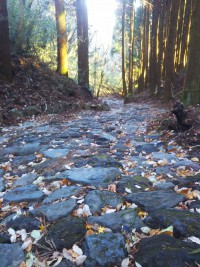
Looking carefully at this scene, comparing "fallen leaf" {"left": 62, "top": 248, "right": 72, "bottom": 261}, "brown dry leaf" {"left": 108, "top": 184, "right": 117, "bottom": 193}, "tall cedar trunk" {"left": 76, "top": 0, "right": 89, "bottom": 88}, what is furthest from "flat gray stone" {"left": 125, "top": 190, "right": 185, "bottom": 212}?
"tall cedar trunk" {"left": 76, "top": 0, "right": 89, "bottom": 88}

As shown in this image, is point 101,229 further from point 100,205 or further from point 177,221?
point 177,221

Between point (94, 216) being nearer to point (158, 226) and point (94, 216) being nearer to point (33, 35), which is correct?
point (158, 226)

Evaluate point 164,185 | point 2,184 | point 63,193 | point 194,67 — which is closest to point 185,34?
point 194,67

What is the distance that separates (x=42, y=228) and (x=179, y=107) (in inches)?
148

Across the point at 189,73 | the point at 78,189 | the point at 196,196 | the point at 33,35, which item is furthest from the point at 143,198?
the point at 33,35

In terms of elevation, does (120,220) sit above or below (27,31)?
below

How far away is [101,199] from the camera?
2.91m

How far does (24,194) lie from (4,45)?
6778 mm

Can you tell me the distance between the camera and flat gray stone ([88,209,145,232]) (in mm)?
2369

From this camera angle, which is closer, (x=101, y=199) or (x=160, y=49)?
(x=101, y=199)

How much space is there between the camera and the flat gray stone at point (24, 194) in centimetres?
311

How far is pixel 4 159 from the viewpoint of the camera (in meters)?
4.78

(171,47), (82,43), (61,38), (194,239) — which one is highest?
(61,38)

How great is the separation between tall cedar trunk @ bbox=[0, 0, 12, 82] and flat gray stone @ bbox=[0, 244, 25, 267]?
767cm
